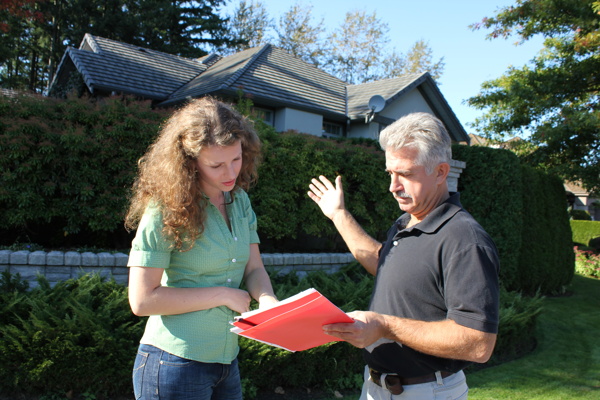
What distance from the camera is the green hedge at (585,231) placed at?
2209 centimetres

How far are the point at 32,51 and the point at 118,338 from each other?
31.8 metres

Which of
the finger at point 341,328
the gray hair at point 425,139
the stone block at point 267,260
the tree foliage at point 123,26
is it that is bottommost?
the stone block at point 267,260

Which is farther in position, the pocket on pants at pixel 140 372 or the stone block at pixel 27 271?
the stone block at pixel 27 271

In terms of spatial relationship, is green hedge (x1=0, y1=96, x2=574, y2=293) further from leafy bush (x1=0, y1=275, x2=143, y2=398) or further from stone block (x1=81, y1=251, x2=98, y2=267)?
leafy bush (x1=0, y1=275, x2=143, y2=398)

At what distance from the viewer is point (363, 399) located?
2199 mm

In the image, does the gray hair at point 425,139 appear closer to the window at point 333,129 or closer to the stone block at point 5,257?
the stone block at point 5,257

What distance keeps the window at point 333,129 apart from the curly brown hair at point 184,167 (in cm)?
1468

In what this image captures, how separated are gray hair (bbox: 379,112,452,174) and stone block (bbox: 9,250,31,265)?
14.2 feet

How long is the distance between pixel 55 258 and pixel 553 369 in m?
6.14

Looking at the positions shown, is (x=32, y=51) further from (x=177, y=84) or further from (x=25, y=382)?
(x=25, y=382)

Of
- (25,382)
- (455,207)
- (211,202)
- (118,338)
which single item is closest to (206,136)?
(211,202)

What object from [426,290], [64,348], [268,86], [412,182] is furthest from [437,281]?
[268,86]

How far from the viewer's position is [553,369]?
5621mm

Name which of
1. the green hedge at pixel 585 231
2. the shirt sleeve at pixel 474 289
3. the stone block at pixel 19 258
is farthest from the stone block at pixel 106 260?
the green hedge at pixel 585 231
